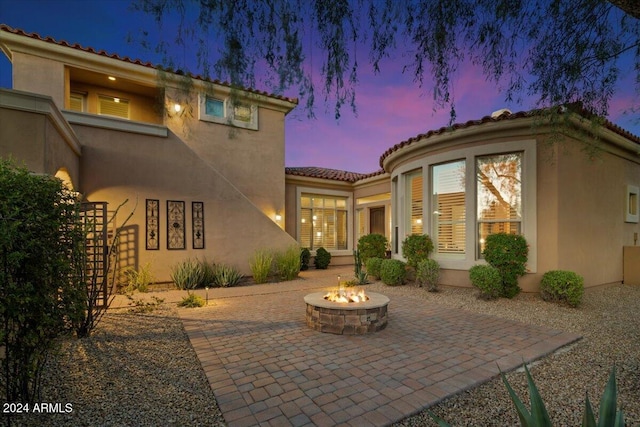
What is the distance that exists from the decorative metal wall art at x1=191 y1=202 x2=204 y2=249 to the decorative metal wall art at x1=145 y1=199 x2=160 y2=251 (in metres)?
1.03

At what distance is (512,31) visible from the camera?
4.26m

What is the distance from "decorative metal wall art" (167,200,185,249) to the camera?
30.8 feet

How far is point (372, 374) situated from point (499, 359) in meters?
1.89

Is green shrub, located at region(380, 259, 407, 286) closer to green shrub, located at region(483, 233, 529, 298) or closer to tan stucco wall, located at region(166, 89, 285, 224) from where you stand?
green shrub, located at region(483, 233, 529, 298)

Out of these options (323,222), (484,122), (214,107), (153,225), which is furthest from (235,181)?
(484,122)

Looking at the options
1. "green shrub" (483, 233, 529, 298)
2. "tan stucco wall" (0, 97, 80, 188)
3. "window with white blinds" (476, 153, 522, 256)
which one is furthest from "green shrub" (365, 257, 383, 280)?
"tan stucco wall" (0, 97, 80, 188)

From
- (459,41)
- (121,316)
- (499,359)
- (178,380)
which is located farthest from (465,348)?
(121,316)

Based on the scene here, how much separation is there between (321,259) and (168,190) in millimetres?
7313

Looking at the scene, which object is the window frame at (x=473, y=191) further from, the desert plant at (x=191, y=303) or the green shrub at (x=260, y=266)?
the desert plant at (x=191, y=303)

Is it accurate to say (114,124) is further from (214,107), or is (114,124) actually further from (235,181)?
(235,181)

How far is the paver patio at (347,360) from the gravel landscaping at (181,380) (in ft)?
0.62

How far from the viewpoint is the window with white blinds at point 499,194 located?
26.1 ft

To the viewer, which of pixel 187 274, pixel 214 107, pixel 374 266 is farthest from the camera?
pixel 214 107

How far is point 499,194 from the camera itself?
8.16 meters
